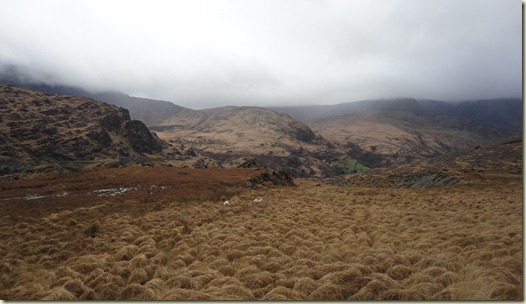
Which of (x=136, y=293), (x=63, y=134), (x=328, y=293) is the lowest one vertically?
(x=136, y=293)

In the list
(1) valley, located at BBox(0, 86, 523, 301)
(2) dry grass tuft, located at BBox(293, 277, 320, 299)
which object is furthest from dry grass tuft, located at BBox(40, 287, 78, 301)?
(2) dry grass tuft, located at BBox(293, 277, 320, 299)

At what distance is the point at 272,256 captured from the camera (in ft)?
41.1

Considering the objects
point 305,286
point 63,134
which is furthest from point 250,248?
point 63,134

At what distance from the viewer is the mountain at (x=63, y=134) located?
126875 millimetres

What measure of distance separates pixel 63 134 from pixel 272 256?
171 meters

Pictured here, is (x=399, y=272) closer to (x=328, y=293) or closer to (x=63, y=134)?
(x=328, y=293)

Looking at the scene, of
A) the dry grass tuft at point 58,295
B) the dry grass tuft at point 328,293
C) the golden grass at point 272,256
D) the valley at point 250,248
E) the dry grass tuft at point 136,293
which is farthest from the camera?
the dry grass tuft at point 136,293

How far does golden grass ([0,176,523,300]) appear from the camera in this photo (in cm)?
892

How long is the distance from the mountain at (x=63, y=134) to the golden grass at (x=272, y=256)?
11027 cm

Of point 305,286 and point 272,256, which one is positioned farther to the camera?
point 272,256

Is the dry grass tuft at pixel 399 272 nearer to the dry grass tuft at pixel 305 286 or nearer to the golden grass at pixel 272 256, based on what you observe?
the golden grass at pixel 272 256

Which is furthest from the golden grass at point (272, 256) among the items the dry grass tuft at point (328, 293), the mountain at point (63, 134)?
the mountain at point (63, 134)

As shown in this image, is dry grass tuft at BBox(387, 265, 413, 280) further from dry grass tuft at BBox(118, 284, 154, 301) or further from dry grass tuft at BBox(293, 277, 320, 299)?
dry grass tuft at BBox(118, 284, 154, 301)

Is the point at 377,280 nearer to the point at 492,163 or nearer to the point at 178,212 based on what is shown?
the point at 178,212
